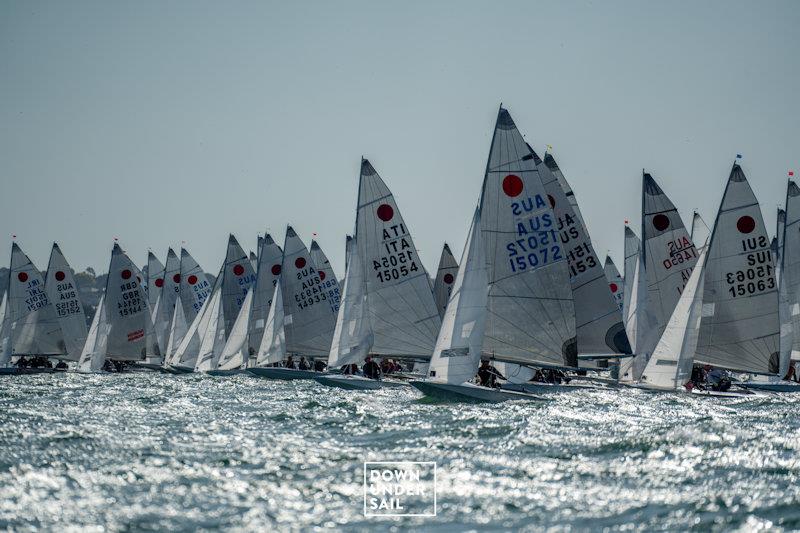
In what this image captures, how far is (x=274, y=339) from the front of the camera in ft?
157

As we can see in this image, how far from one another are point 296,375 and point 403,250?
32.5 ft

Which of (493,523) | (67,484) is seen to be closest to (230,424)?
(67,484)

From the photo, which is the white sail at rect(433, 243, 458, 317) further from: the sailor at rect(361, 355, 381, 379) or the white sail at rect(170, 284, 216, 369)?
the white sail at rect(170, 284, 216, 369)

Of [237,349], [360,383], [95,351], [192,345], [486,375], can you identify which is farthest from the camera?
[192,345]

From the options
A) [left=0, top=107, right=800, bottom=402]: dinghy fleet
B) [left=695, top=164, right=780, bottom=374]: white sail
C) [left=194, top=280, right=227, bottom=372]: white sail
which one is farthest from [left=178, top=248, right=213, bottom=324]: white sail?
[left=695, top=164, right=780, bottom=374]: white sail

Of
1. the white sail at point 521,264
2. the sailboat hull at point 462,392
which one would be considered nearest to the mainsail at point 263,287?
the white sail at point 521,264

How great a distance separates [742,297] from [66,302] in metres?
36.8

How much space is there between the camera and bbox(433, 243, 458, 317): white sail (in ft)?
149

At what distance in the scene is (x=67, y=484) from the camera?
14.9m

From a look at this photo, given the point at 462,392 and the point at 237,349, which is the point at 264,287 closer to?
the point at 237,349

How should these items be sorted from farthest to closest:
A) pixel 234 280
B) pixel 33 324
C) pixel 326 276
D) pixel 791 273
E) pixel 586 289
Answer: pixel 234 280, pixel 33 324, pixel 326 276, pixel 791 273, pixel 586 289

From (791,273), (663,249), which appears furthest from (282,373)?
(791,273)

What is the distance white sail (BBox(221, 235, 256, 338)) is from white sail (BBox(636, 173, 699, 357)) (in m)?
26.1

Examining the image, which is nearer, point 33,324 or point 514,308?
point 514,308
